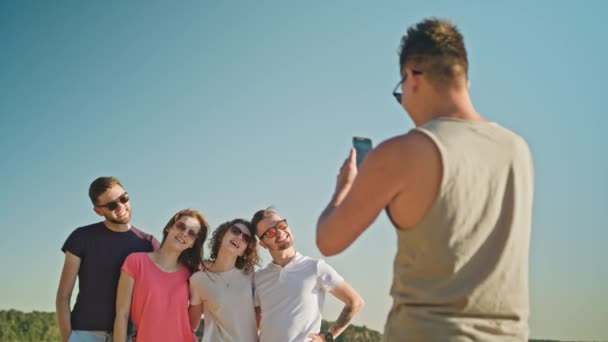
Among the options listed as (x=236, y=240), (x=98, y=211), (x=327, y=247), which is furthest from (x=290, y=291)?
(x=327, y=247)

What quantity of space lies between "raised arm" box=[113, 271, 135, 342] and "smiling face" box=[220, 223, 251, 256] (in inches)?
48.7

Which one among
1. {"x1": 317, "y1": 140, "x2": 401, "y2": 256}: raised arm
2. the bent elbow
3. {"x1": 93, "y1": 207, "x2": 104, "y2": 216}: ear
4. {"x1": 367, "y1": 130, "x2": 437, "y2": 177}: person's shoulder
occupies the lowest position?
{"x1": 93, "y1": 207, "x2": 104, "y2": 216}: ear

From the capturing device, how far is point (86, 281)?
24.2ft

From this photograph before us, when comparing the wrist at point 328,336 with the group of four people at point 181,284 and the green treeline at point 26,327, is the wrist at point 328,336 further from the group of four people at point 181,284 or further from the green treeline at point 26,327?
the green treeline at point 26,327

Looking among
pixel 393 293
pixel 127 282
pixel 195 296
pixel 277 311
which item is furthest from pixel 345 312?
pixel 393 293

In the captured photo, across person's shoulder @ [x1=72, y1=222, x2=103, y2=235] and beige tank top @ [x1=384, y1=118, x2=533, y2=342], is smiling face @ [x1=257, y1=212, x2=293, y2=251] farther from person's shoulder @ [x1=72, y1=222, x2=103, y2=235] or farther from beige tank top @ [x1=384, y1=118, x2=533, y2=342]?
beige tank top @ [x1=384, y1=118, x2=533, y2=342]

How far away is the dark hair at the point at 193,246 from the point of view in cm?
783

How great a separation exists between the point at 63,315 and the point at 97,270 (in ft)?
2.09

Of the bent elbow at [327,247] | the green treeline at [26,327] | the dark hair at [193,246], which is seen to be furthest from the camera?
the green treeline at [26,327]

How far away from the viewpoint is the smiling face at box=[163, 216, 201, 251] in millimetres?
7652

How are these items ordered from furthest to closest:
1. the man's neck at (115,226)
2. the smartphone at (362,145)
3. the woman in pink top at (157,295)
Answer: the man's neck at (115,226)
the woman in pink top at (157,295)
the smartphone at (362,145)

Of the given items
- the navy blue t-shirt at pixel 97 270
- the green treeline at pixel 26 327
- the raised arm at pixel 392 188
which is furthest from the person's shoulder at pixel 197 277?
the green treeline at pixel 26 327

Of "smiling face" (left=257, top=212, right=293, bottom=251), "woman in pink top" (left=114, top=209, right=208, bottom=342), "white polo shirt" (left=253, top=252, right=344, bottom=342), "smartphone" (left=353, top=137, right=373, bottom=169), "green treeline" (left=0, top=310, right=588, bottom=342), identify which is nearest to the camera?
"smartphone" (left=353, top=137, right=373, bottom=169)

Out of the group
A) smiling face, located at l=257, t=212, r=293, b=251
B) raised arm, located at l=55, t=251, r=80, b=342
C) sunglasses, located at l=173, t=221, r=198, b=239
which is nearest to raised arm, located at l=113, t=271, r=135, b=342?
raised arm, located at l=55, t=251, r=80, b=342
